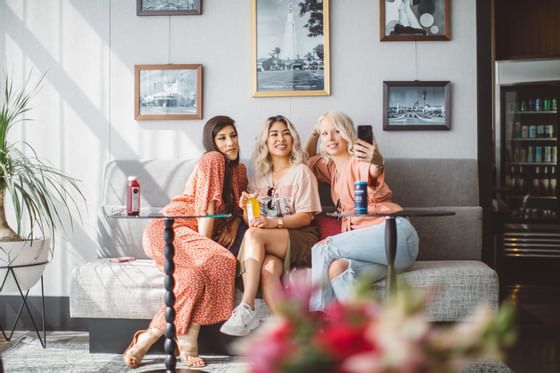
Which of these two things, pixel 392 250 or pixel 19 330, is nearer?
pixel 392 250

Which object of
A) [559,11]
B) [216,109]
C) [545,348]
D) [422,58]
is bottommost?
[545,348]

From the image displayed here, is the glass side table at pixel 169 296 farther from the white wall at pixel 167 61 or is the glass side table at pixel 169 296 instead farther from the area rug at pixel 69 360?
the white wall at pixel 167 61

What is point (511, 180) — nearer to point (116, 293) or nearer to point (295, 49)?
point (295, 49)

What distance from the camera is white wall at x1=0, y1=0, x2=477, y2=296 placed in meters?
4.05

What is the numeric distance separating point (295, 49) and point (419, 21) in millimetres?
792

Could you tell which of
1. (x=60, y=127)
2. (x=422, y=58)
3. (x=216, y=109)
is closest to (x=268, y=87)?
(x=216, y=109)

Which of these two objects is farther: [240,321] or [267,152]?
[267,152]

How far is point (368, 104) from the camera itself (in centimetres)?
405

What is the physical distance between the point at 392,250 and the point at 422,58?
5.02 feet

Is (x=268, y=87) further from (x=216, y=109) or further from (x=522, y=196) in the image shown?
(x=522, y=196)

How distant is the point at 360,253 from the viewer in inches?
127

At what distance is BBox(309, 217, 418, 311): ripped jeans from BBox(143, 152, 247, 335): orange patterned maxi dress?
17.6 inches

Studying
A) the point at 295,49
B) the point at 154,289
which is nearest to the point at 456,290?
the point at 154,289

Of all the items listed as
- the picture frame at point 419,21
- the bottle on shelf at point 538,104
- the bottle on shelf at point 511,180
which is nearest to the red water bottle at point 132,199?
the picture frame at point 419,21
